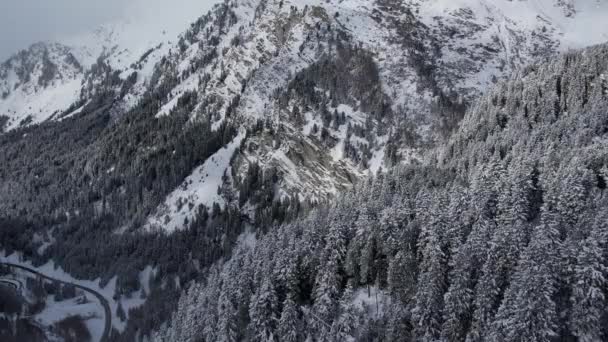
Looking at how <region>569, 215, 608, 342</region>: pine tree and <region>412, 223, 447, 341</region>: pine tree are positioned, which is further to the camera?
<region>412, 223, 447, 341</region>: pine tree

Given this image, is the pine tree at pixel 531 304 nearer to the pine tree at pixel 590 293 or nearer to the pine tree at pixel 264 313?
the pine tree at pixel 590 293

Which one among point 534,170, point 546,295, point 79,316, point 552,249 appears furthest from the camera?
point 79,316

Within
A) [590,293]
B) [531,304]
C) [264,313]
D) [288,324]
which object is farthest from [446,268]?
[264,313]

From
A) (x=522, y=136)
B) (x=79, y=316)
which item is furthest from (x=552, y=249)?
(x=79, y=316)

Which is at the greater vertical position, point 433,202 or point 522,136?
point 522,136

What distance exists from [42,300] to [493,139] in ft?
486

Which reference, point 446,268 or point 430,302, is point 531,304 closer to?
point 430,302

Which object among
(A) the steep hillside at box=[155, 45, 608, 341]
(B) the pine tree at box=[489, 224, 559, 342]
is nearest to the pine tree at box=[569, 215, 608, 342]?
(A) the steep hillside at box=[155, 45, 608, 341]

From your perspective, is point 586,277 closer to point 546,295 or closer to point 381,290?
point 546,295

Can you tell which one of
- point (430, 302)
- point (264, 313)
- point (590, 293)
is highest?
point (590, 293)

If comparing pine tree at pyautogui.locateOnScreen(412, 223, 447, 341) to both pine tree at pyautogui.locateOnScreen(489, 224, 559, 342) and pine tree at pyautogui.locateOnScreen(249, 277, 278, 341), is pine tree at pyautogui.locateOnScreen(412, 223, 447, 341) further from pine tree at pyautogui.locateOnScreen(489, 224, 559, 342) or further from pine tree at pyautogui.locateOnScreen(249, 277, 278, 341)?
pine tree at pyautogui.locateOnScreen(249, 277, 278, 341)

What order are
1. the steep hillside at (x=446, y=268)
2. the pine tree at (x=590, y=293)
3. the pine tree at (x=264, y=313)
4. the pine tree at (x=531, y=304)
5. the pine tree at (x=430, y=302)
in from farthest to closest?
1. the pine tree at (x=264, y=313)
2. the pine tree at (x=430, y=302)
3. the steep hillside at (x=446, y=268)
4. the pine tree at (x=531, y=304)
5. the pine tree at (x=590, y=293)

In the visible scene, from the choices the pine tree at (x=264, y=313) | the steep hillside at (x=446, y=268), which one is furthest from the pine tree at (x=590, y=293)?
the pine tree at (x=264, y=313)

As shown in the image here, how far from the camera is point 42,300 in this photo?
188 m
